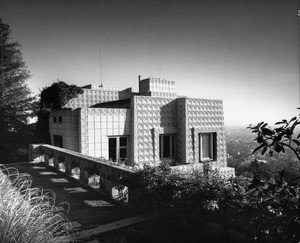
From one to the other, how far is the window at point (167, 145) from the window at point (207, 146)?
→ 1.85m

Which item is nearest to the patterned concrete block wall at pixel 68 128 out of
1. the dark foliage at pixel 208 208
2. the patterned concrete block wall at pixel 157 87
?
the patterned concrete block wall at pixel 157 87

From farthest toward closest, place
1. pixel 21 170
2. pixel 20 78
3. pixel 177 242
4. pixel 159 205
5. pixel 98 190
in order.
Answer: pixel 20 78 < pixel 21 170 < pixel 98 190 < pixel 159 205 < pixel 177 242

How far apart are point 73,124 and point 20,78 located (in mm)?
9676

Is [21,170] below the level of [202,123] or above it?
below

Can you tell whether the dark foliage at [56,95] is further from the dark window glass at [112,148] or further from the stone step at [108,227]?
the stone step at [108,227]

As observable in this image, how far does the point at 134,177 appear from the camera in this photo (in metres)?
5.71

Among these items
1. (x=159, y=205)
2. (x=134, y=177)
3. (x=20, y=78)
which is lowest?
(x=159, y=205)

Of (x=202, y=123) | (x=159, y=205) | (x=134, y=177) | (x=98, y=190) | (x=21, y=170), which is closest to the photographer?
(x=159, y=205)

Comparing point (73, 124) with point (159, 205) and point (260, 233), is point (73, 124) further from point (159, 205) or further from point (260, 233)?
point (260, 233)

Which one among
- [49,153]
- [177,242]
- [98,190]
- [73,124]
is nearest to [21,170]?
[49,153]

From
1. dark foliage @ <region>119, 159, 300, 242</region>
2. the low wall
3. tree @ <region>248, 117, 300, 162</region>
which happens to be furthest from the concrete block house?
tree @ <region>248, 117, 300, 162</region>

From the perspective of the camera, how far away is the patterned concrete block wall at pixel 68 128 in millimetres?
13016

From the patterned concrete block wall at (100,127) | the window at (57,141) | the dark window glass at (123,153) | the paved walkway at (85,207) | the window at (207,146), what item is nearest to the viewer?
the paved walkway at (85,207)

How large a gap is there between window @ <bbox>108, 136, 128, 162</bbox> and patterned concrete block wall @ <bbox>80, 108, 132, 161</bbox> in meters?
0.39
